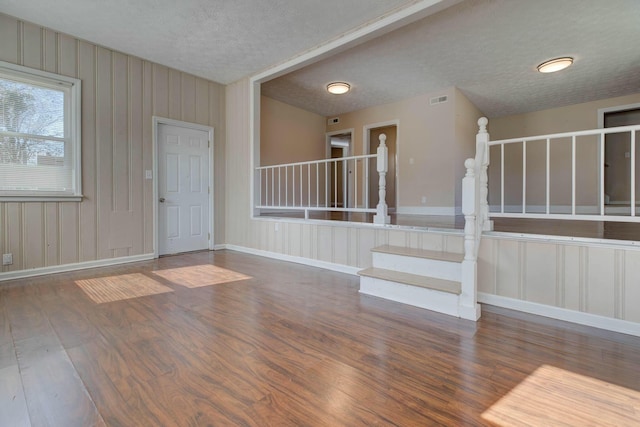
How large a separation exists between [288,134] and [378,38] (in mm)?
3252

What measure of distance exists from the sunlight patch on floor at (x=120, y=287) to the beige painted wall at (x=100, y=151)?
0.77m

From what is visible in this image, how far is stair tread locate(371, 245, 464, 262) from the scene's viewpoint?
2576mm

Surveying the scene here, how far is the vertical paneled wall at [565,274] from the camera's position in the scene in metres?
2.00

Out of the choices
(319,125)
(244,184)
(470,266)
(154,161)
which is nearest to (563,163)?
(319,125)

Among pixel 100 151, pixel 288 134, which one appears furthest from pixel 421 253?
pixel 288 134

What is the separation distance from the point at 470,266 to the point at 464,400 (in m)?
1.21

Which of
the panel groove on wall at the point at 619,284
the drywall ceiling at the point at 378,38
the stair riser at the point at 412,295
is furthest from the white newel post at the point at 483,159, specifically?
the drywall ceiling at the point at 378,38

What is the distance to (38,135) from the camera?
11.1 feet

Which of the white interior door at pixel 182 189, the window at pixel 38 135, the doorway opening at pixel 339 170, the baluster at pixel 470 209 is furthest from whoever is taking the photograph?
the doorway opening at pixel 339 170

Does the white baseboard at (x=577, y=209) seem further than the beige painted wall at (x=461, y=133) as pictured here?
Yes

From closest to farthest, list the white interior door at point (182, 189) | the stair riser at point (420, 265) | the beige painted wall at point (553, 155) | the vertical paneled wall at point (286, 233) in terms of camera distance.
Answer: the stair riser at point (420, 265)
the vertical paneled wall at point (286, 233)
the white interior door at point (182, 189)
the beige painted wall at point (553, 155)

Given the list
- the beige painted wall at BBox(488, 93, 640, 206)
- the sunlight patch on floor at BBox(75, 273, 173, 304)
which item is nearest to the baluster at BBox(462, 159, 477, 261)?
the sunlight patch on floor at BBox(75, 273, 173, 304)

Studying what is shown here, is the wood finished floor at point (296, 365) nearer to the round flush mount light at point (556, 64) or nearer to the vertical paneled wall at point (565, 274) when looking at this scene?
the vertical paneled wall at point (565, 274)

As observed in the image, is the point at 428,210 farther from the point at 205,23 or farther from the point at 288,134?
the point at 205,23
